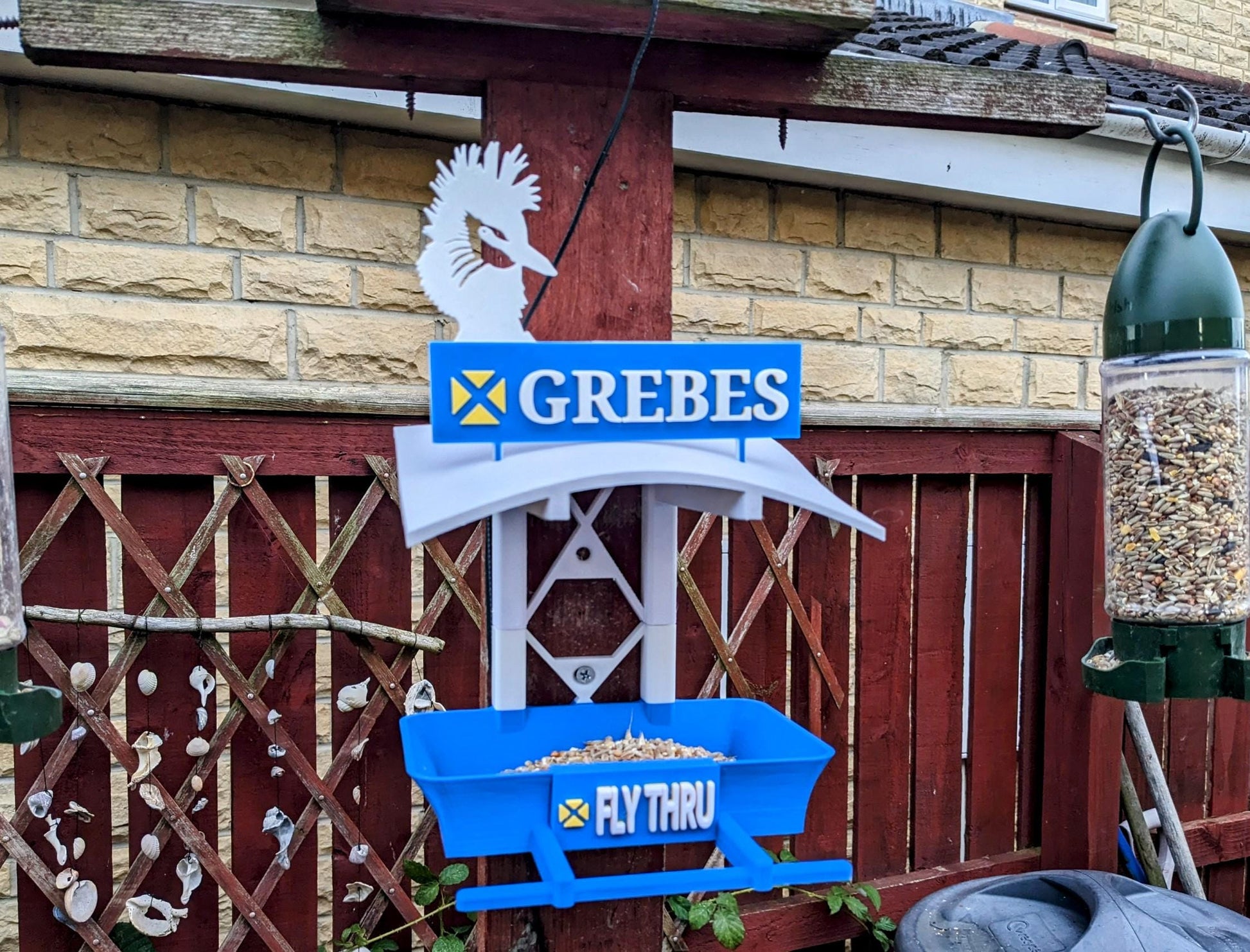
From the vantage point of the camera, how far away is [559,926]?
5.06 ft

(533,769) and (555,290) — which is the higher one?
(555,290)

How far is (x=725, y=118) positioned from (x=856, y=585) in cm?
136

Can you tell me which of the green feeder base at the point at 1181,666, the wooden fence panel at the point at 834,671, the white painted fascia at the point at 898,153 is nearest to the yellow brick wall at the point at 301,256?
the white painted fascia at the point at 898,153

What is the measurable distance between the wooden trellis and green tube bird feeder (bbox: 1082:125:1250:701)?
1.35 m

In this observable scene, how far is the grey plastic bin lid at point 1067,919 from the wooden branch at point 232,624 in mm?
1233

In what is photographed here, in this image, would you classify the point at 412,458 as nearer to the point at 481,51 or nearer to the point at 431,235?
the point at 431,235

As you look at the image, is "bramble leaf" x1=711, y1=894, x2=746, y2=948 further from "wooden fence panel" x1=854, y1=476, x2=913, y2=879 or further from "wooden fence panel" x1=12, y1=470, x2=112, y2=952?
"wooden fence panel" x1=12, y1=470, x2=112, y2=952

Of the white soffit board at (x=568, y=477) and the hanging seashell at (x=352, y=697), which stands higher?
the white soffit board at (x=568, y=477)

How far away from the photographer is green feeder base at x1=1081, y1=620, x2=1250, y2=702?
151 cm

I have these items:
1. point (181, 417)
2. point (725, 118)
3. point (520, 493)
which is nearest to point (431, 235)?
point (520, 493)

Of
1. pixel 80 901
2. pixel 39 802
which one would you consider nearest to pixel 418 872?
pixel 80 901

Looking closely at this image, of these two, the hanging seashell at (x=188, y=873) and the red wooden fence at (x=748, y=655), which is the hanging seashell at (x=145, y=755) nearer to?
the red wooden fence at (x=748, y=655)

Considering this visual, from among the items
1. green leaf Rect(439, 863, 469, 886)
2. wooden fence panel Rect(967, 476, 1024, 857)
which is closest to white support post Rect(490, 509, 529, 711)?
green leaf Rect(439, 863, 469, 886)

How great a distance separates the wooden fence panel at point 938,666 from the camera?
274 centimetres
